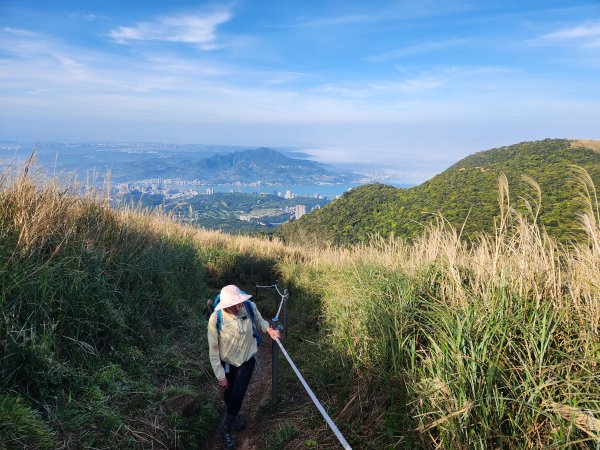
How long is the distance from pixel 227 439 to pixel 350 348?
153cm

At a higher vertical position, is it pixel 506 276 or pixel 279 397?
pixel 506 276

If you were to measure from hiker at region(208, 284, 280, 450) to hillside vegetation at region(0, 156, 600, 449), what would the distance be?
311 mm

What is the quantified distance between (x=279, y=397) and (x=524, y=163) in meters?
36.7

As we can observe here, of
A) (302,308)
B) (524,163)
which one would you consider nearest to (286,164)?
(524,163)

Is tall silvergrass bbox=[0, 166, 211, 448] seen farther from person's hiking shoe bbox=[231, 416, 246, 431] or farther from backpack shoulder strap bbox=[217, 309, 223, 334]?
backpack shoulder strap bbox=[217, 309, 223, 334]

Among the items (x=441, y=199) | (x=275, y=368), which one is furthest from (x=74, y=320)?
(x=441, y=199)

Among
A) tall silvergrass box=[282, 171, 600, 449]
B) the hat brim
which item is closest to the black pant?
the hat brim

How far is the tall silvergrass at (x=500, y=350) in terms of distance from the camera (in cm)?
235

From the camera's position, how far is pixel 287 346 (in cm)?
650

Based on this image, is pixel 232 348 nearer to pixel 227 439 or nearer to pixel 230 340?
pixel 230 340

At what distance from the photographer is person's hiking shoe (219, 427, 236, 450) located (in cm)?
364

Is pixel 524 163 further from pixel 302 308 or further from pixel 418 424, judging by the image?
pixel 418 424

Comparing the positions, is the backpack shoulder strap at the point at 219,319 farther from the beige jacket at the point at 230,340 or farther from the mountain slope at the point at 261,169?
the mountain slope at the point at 261,169

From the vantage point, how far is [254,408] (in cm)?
456
